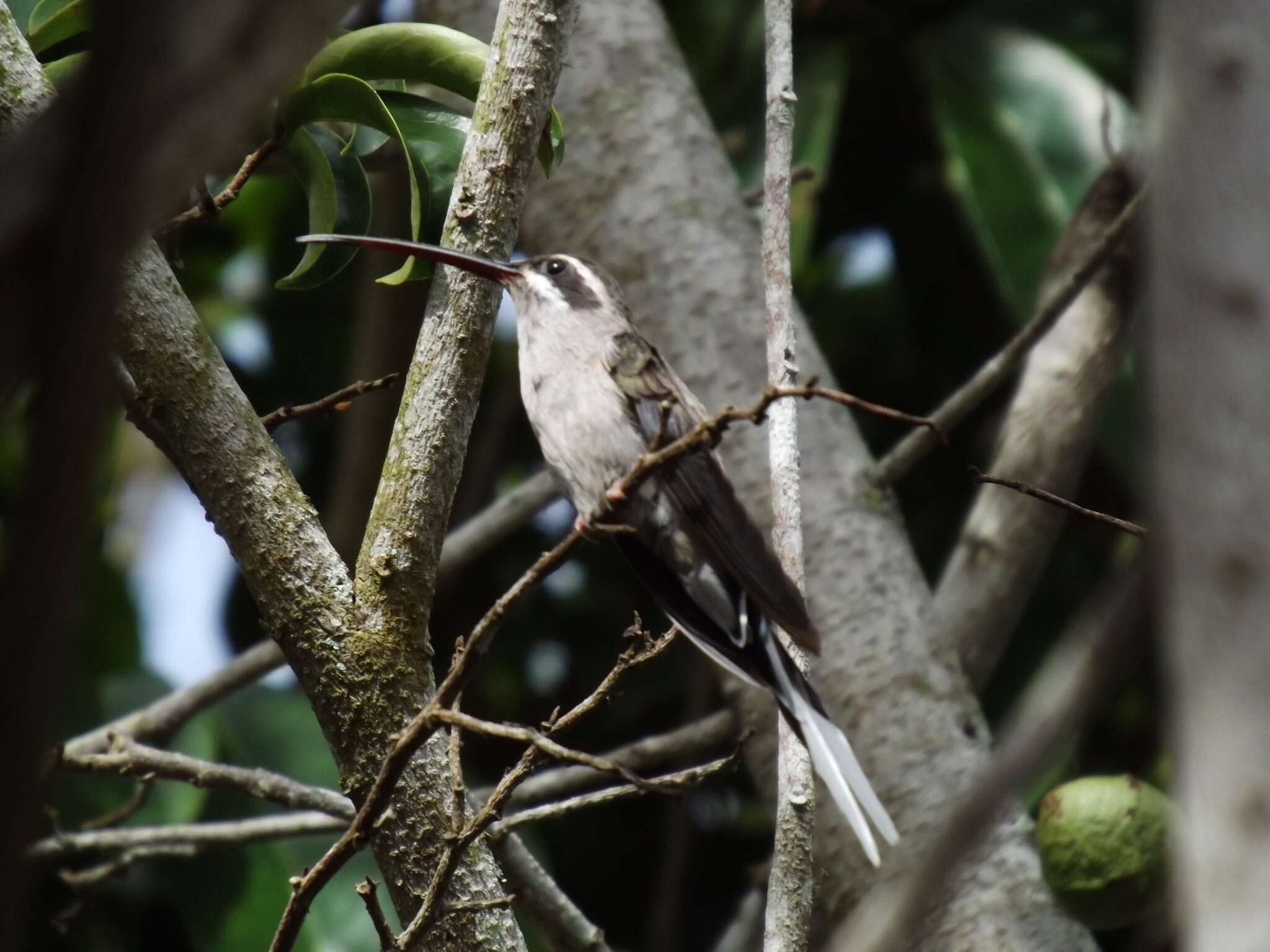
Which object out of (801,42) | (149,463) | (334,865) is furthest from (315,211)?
(149,463)

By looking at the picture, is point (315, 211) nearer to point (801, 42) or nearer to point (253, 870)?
point (253, 870)

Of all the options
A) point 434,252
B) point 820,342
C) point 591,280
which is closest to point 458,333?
point 434,252

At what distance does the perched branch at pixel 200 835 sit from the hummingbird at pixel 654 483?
41.6 inches

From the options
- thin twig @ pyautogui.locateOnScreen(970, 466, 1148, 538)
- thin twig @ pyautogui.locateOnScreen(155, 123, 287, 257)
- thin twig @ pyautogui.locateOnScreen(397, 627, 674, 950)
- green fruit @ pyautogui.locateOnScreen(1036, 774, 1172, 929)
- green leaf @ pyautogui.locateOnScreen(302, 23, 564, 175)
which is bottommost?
green fruit @ pyautogui.locateOnScreen(1036, 774, 1172, 929)

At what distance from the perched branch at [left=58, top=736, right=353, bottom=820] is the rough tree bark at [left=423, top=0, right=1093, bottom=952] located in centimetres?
119

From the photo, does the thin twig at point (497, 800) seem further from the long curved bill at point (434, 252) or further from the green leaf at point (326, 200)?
the green leaf at point (326, 200)

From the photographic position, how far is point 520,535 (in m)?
5.64

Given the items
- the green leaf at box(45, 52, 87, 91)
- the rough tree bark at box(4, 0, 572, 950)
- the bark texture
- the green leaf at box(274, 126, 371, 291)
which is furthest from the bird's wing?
the green leaf at box(45, 52, 87, 91)

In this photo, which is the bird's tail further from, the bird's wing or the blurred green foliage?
the blurred green foliage

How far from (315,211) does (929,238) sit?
356 cm

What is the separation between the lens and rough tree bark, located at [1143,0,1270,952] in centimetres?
79

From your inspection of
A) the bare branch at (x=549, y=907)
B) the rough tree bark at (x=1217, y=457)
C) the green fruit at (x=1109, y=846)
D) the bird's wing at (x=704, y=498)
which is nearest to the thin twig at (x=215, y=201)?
the bird's wing at (x=704, y=498)

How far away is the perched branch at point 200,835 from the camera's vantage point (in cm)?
337

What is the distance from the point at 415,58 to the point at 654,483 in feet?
3.26
